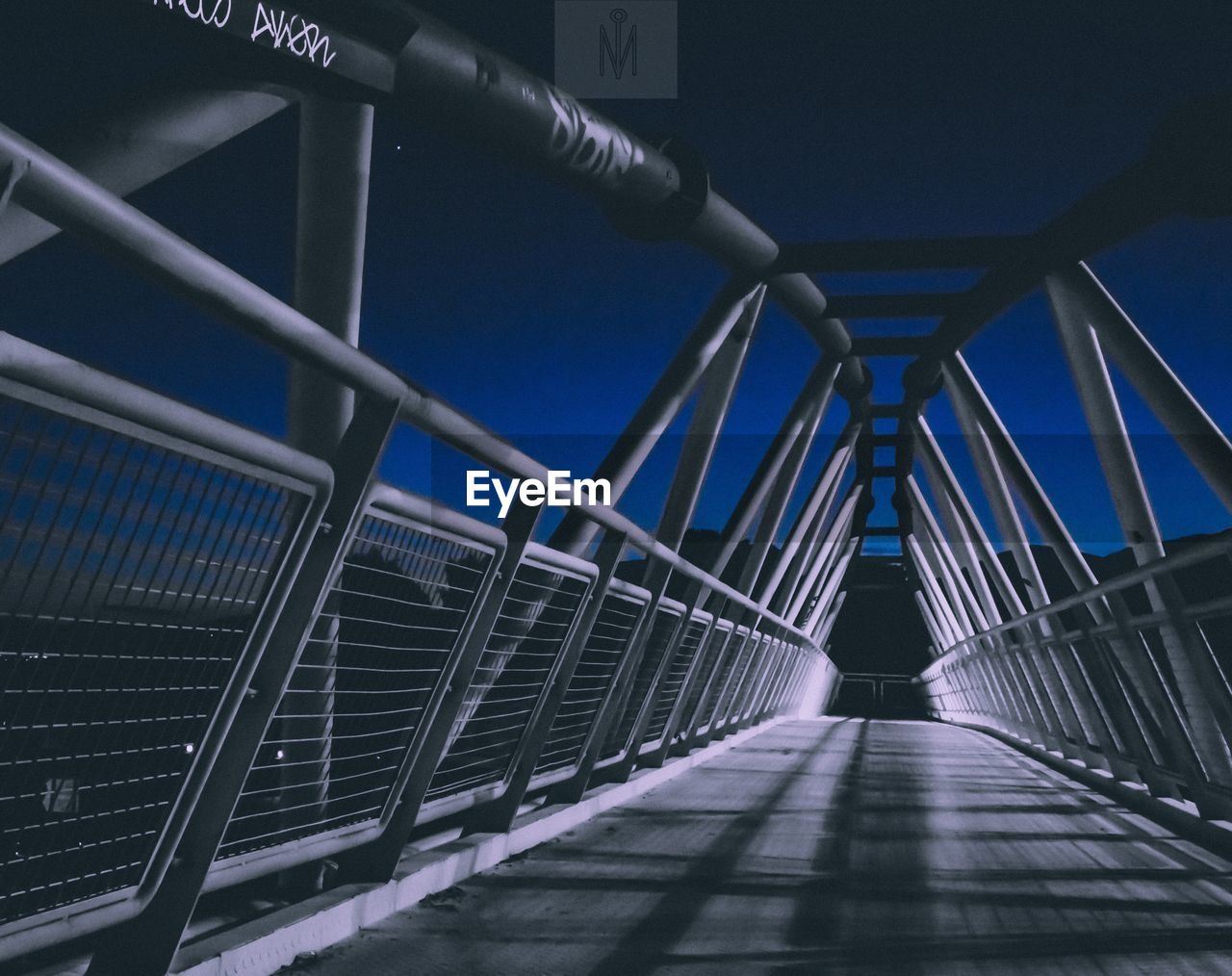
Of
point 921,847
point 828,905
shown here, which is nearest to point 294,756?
point 828,905

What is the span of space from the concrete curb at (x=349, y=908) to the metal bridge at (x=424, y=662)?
37 millimetres

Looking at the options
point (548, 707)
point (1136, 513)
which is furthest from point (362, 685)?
point (1136, 513)

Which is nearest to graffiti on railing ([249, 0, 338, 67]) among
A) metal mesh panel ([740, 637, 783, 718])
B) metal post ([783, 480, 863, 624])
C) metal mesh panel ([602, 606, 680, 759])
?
metal mesh panel ([602, 606, 680, 759])

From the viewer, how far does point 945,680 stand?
4578 centimetres

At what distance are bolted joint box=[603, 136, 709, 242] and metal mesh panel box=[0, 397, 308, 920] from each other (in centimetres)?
917

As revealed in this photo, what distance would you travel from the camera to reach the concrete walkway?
13.3ft

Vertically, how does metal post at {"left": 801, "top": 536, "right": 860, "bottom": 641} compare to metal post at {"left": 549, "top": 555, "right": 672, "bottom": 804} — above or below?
above

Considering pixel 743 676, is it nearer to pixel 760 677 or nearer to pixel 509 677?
pixel 760 677

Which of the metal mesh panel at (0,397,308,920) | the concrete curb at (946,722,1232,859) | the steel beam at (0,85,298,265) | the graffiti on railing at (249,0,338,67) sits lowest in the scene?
the metal mesh panel at (0,397,308,920)

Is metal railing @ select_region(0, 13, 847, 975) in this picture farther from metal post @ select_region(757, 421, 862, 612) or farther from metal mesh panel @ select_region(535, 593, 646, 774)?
metal post @ select_region(757, 421, 862, 612)

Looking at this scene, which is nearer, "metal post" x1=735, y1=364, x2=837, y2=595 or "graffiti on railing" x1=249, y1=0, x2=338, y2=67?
"graffiti on railing" x1=249, y1=0, x2=338, y2=67

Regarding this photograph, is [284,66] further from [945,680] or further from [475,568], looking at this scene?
[945,680]

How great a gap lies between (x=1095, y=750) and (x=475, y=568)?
33.0 feet

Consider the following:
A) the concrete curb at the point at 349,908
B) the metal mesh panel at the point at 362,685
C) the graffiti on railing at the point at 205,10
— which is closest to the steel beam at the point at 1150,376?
the concrete curb at the point at 349,908
